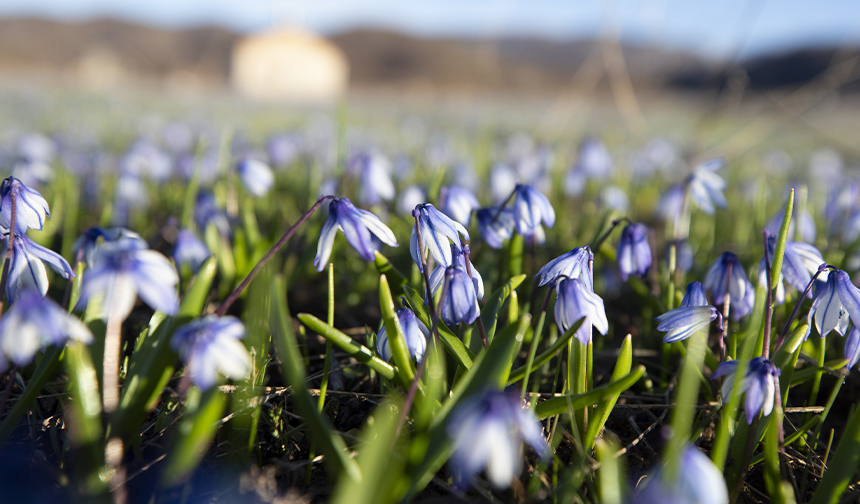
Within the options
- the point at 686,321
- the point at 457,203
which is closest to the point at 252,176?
the point at 457,203

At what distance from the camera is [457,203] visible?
1622 mm

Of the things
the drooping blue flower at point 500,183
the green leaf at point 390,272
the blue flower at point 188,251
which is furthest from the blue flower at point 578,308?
the drooping blue flower at point 500,183

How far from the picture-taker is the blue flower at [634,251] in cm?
151

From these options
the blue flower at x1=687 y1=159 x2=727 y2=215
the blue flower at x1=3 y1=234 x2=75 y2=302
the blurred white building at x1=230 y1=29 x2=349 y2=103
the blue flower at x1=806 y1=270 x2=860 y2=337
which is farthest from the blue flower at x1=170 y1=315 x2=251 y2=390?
the blurred white building at x1=230 y1=29 x2=349 y2=103

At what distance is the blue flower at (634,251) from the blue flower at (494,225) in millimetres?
312

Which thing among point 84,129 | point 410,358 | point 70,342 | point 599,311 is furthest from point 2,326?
point 84,129

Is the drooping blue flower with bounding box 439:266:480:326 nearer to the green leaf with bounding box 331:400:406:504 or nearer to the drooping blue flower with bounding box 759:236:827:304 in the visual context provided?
the green leaf with bounding box 331:400:406:504

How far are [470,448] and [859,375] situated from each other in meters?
1.42

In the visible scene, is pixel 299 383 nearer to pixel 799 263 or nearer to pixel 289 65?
pixel 799 263

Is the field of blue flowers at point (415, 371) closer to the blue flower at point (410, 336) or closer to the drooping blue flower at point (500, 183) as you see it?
the blue flower at point (410, 336)

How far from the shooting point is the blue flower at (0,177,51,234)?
44.5 inches

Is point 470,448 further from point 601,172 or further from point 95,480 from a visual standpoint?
point 601,172

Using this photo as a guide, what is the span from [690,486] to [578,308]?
1.18ft

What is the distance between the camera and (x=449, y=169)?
11.7ft
